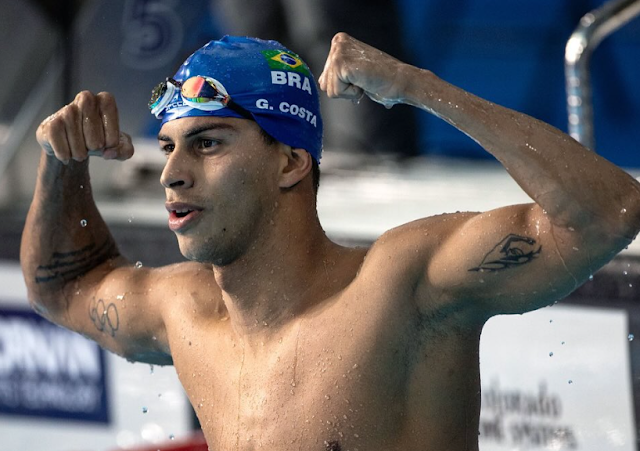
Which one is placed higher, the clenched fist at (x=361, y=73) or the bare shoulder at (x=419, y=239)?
the clenched fist at (x=361, y=73)

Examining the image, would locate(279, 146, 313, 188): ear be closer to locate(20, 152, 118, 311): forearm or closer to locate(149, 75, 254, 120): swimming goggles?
locate(149, 75, 254, 120): swimming goggles

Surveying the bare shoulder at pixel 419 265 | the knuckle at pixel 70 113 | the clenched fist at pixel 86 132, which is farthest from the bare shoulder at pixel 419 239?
the knuckle at pixel 70 113

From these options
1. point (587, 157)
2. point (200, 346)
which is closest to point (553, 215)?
point (587, 157)

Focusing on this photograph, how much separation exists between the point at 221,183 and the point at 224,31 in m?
3.28

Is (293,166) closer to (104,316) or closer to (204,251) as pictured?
(204,251)

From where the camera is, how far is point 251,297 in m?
2.59

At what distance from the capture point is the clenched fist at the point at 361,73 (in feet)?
7.43

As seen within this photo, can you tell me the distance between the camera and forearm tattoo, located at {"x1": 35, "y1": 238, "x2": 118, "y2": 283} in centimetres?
311

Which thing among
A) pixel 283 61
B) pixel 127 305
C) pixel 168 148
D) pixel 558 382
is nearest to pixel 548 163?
pixel 283 61

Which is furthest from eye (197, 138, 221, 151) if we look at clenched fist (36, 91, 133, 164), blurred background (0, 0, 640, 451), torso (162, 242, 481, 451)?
blurred background (0, 0, 640, 451)

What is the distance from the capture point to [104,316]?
3043 millimetres

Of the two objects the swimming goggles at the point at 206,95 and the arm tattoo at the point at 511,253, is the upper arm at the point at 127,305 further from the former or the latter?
the arm tattoo at the point at 511,253

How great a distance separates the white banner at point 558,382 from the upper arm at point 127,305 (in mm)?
1325

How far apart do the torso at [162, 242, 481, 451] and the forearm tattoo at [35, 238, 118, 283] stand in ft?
2.43
